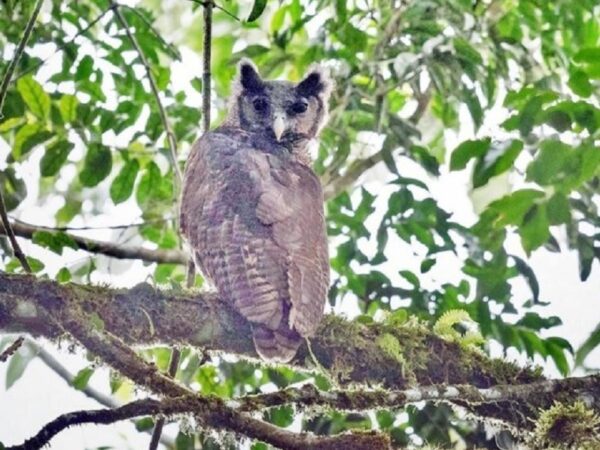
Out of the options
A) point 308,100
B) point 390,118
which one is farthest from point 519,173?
point 308,100

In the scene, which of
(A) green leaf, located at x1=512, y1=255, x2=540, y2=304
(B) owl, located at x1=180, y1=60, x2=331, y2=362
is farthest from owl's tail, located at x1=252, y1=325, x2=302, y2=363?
(A) green leaf, located at x1=512, y1=255, x2=540, y2=304

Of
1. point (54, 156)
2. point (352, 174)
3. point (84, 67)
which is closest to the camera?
point (54, 156)

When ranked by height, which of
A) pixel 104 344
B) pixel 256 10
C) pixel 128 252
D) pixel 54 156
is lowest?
pixel 104 344

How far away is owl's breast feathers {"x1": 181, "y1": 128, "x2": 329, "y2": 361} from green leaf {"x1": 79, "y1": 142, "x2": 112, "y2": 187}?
292 millimetres

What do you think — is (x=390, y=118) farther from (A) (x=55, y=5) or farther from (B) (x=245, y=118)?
(A) (x=55, y=5)

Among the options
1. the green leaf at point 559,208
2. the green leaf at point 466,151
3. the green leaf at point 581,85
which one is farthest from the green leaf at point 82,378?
the green leaf at point 581,85

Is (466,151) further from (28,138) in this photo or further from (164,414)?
(28,138)

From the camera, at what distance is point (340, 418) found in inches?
79.7

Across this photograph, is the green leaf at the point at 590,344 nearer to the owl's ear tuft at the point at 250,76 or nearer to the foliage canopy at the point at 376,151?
A: the foliage canopy at the point at 376,151

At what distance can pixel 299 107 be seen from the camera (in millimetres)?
A: 2080

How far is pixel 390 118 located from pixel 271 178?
0.46 m

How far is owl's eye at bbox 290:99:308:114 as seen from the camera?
6.79 ft

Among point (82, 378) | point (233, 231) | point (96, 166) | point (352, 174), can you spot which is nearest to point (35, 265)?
point (82, 378)

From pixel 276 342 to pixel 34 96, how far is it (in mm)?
927
